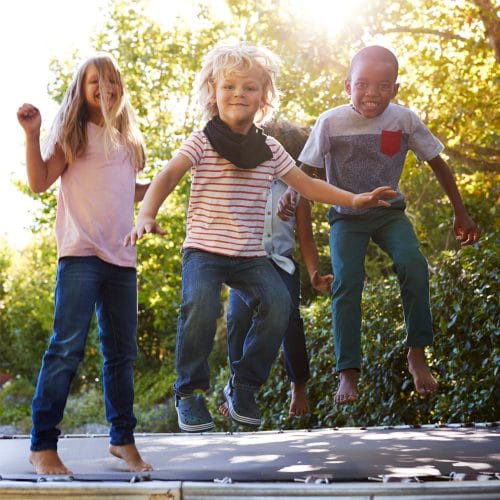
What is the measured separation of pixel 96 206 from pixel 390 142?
1.62 metres

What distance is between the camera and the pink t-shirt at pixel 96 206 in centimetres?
432

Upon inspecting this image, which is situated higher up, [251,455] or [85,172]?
[85,172]

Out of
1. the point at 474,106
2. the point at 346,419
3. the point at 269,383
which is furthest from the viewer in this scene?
the point at 474,106

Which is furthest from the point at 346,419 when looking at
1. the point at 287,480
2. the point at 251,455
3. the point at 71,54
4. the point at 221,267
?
the point at 71,54

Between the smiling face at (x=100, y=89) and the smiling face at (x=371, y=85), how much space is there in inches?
49.4

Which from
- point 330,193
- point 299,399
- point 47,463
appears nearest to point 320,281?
point 299,399

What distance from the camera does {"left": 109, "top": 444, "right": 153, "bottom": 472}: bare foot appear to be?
168 inches

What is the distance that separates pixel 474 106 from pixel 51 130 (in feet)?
24.6

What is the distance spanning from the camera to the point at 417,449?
186 inches

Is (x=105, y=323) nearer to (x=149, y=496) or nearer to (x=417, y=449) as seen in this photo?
(x=149, y=496)

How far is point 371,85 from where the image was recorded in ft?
16.4

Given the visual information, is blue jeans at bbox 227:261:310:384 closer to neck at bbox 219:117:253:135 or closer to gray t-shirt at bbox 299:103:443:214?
gray t-shirt at bbox 299:103:443:214

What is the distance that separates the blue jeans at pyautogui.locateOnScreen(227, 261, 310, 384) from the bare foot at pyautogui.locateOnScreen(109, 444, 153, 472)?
3.35ft

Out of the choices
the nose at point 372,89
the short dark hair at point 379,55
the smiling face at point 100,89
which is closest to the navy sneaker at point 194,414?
the smiling face at point 100,89
